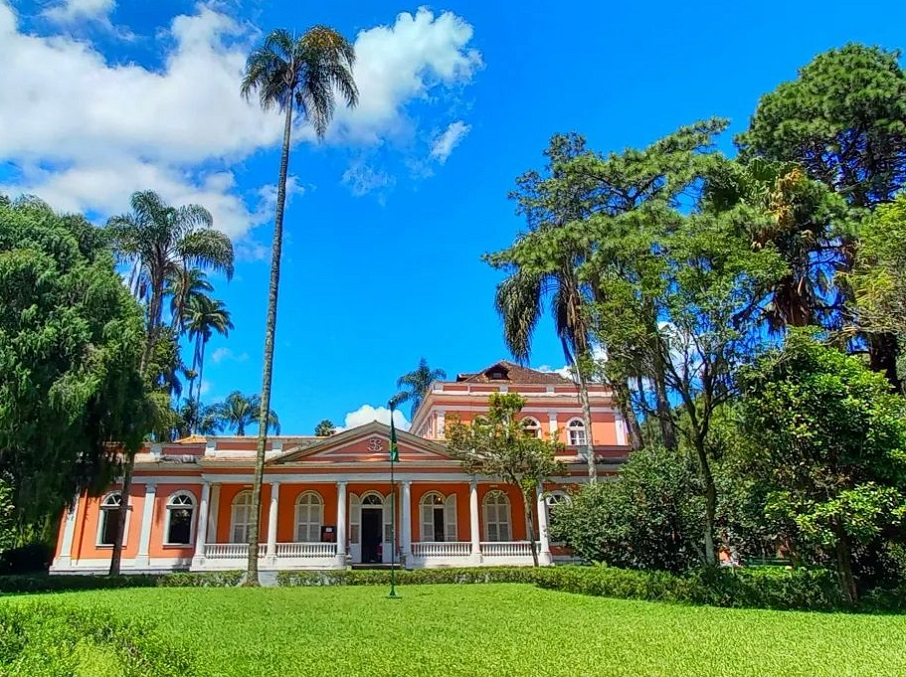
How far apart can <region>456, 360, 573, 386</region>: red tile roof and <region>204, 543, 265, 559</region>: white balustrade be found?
14575 mm

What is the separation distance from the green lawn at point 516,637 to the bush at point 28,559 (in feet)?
39.2

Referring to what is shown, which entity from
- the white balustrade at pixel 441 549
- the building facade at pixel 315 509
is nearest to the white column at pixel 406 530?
the building facade at pixel 315 509

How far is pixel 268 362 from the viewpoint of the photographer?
70.6ft

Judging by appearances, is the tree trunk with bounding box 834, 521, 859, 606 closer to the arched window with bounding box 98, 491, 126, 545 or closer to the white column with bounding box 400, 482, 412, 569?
the white column with bounding box 400, 482, 412, 569

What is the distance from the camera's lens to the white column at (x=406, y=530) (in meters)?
23.8

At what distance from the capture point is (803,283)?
59.1 feet

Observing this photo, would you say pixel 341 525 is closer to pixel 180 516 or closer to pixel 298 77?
pixel 180 516

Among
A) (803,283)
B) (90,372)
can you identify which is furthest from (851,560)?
(90,372)

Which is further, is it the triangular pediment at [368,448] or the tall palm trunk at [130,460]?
the triangular pediment at [368,448]

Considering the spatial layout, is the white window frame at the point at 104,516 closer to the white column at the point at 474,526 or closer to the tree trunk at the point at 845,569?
the white column at the point at 474,526

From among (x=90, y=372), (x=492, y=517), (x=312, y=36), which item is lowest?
(x=492, y=517)

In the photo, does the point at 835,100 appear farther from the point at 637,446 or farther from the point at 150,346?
the point at 150,346

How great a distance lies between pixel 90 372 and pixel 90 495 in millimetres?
4530

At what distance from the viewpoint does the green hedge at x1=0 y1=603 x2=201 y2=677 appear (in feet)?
A: 21.0
